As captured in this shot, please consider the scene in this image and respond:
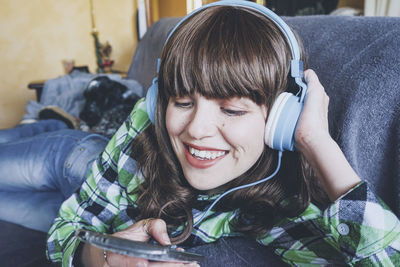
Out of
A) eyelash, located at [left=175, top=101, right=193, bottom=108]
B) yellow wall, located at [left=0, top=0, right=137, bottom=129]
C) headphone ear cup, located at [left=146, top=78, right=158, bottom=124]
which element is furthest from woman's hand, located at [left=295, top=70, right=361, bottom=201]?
yellow wall, located at [left=0, top=0, right=137, bottom=129]

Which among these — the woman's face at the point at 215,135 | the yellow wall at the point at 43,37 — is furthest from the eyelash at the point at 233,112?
the yellow wall at the point at 43,37

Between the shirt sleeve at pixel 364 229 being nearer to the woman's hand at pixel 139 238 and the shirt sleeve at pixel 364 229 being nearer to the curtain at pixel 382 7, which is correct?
the woman's hand at pixel 139 238

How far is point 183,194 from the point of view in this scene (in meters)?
0.81

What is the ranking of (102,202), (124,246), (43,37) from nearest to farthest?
1. (124,246)
2. (102,202)
3. (43,37)

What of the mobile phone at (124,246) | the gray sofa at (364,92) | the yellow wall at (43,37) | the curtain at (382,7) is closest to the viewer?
the mobile phone at (124,246)

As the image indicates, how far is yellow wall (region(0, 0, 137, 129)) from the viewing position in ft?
10.4

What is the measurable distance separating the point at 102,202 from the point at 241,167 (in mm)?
439

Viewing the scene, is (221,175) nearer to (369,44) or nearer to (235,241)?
(235,241)

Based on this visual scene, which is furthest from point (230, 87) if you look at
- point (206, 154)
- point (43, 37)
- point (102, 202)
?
point (43, 37)

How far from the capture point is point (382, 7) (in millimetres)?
1511

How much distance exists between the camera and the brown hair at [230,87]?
2.07 ft

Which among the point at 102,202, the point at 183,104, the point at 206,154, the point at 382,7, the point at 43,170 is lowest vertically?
the point at 43,170

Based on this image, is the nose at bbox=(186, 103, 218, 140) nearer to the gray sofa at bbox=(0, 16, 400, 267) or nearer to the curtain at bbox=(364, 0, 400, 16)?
the gray sofa at bbox=(0, 16, 400, 267)

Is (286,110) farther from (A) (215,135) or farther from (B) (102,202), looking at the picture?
(B) (102,202)
